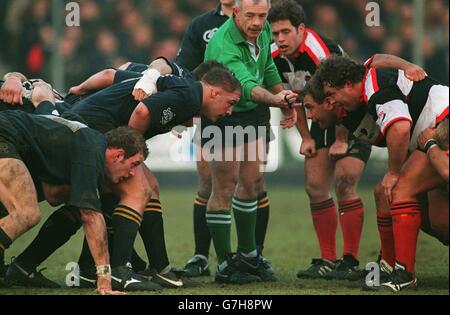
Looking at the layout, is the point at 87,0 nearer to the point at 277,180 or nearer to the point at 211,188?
the point at 277,180

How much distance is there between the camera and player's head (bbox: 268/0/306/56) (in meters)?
8.43

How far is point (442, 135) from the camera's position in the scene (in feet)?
23.2

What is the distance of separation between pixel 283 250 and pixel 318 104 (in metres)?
2.62

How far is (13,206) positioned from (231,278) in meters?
1.84

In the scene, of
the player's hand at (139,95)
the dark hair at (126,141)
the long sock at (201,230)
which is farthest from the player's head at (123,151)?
the long sock at (201,230)

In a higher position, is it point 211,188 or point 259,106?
point 259,106

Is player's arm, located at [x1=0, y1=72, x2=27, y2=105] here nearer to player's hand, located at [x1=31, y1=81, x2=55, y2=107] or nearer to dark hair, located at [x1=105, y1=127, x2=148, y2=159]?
player's hand, located at [x1=31, y1=81, x2=55, y2=107]

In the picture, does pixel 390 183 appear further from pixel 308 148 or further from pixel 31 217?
pixel 31 217

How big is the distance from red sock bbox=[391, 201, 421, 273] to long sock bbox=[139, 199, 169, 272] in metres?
1.63

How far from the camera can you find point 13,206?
6871 millimetres

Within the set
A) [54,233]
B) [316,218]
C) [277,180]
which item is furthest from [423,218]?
[277,180]

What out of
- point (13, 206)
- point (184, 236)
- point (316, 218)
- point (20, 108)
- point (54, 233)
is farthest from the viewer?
point (184, 236)

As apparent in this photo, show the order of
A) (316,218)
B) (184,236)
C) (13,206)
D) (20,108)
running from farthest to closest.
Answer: (184,236) → (316,218) → (20,108) → (13,206)

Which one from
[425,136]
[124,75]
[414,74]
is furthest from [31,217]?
[414,74]
